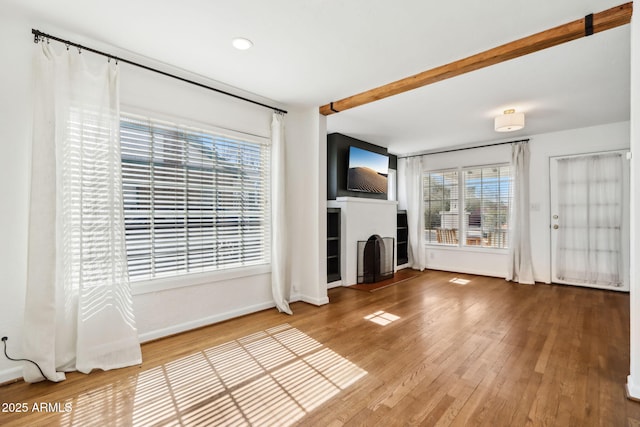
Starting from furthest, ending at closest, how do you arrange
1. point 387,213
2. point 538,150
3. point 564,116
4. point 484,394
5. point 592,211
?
1. point 387,213
2. point 538,150
3. point 592,211
4. point 564,116
5. point 484,394

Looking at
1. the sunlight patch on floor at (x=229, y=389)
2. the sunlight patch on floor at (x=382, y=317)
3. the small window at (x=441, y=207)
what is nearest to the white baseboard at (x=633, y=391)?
the sunlight patch on floor at (x=229, y=389)

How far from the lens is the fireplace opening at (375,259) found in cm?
515

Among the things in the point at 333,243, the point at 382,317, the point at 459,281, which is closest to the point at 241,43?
the point at 382,317

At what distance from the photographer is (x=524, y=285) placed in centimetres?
496

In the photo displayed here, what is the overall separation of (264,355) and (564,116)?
4.98 metres

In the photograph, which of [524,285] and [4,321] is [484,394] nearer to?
[4,321]

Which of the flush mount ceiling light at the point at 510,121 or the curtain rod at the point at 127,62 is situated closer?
the curtain rod at the point at 127,62

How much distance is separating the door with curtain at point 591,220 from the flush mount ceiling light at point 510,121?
1.86 meters

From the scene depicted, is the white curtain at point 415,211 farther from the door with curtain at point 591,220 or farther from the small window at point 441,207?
the door with curtain at point 591,220

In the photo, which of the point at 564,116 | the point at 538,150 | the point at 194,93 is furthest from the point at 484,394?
the point at 538,150

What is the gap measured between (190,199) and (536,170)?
218 inches

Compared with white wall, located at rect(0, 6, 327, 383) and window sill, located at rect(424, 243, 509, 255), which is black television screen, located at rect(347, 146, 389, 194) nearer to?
white wall, located at rect(0, 6, 327, 383)

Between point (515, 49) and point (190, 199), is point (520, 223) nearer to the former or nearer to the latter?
→ point (515, 49)

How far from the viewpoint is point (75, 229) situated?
2252 mm
